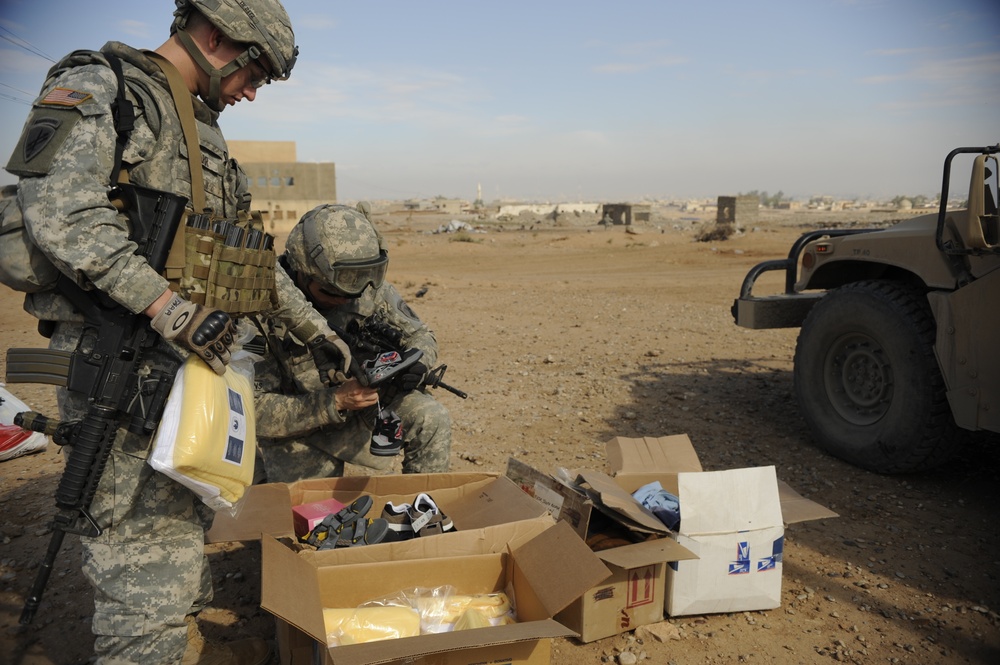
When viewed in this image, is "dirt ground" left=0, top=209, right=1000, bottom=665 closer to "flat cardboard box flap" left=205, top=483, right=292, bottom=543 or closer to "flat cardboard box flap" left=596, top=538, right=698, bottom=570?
"flat cardboard box flap" left=596, top=538, right=698, bottom=570

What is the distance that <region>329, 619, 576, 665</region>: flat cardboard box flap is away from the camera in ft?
6.27

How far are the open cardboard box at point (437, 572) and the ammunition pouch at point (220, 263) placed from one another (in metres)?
0.77

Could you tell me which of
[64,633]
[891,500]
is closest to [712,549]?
[891,500]

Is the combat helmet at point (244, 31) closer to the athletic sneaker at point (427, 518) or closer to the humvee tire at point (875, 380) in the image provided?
the athletic sneaker at point (427, 518)

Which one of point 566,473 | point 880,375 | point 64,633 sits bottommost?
point 64,633

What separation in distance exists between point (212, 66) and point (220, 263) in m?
0.66

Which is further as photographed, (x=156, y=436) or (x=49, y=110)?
(x=156, y=436)

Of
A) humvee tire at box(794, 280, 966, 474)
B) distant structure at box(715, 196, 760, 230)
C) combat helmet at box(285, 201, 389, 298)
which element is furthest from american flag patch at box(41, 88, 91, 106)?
distant structure at box(715, 196, 760, 230)

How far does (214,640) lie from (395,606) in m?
0.93

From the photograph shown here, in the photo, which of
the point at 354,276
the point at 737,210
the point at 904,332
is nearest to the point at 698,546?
the point at 354,276

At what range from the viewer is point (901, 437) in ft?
13.0

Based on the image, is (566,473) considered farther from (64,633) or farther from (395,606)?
(64,633)

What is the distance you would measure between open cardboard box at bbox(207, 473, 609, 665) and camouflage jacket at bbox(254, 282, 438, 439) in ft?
1.18

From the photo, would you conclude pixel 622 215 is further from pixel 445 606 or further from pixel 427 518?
pixel 445 606
